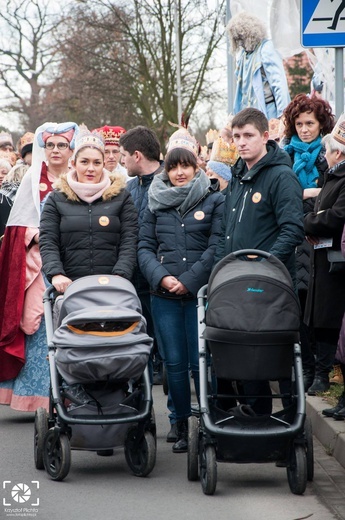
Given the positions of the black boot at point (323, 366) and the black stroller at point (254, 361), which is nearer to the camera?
the black stroller at point (254, 361)

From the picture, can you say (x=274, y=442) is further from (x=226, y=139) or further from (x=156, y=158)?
(x=226, y=139)

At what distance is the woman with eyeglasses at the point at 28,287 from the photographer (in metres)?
8.79

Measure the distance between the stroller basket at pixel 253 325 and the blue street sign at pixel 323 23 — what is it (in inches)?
109

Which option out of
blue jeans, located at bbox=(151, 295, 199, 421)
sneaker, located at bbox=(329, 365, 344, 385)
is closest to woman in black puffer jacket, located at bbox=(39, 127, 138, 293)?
blue jeans, located at bbox=(151, 295, 199, 421)

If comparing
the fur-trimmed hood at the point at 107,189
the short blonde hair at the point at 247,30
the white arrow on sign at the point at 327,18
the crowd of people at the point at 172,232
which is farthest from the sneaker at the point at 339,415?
the short blonde hair at the point at 247,30

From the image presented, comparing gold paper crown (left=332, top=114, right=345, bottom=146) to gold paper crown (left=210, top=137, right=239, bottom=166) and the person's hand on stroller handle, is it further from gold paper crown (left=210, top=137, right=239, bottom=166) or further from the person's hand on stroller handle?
gold paper crown (left=210, top=137, right=239, bottom=166)

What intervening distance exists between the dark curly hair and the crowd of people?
2cm

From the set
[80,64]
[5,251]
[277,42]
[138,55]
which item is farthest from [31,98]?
[5,251]

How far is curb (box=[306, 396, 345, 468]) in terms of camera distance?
719 centimetres

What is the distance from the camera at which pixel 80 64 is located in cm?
3981

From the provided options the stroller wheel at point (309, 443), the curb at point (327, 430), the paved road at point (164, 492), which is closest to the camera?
the paved road at point (164, 492)

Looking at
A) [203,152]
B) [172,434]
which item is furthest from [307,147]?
[203,152]

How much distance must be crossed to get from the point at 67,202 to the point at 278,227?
1.42 metres

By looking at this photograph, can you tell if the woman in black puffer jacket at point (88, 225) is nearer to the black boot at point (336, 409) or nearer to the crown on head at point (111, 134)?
the black boot at point (336, 409)
